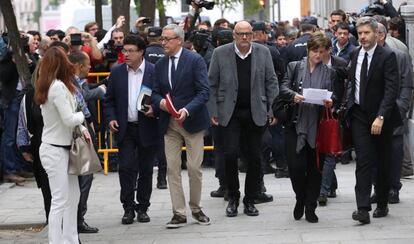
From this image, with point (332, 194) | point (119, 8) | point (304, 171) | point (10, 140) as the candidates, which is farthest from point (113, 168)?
point (119, 8)

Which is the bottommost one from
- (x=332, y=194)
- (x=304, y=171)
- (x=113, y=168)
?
(x=113, y=168)

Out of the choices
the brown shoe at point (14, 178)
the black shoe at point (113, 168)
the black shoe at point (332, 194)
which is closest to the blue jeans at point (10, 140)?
the brown shoe at point (14, 178)

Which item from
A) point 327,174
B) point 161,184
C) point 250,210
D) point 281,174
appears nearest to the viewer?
point 250,210

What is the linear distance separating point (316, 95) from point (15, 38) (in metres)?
4.08

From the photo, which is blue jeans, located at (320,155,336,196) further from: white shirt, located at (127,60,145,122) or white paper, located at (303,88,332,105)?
white shirt, located at (127,60,145,122)

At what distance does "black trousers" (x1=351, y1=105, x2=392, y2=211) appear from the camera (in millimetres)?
10836

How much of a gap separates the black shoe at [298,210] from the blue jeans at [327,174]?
0.96m

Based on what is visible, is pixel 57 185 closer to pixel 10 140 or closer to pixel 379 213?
pixel 379 213

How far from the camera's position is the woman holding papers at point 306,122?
433 inches

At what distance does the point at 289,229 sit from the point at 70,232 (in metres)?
2.32

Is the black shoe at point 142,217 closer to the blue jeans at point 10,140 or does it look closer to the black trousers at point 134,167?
the black trousers at point 134,167

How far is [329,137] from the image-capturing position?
10938mm

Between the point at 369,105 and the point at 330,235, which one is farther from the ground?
the point at 369,105

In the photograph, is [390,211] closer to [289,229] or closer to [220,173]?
[289,229]
